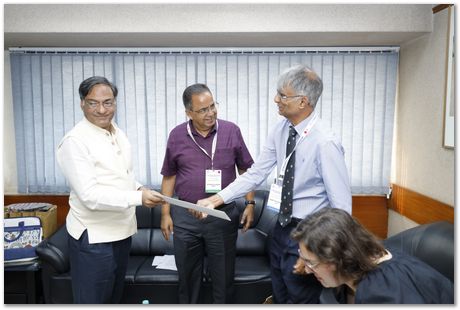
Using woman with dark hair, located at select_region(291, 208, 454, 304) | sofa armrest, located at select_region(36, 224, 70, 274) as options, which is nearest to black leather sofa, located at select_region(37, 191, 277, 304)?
sofa armrest, located at select_region(36, 224, 70, 274)

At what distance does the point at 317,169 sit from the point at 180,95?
219 cm

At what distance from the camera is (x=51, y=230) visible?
132 inches

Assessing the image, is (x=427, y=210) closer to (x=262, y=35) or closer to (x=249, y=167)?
(x=249, y=167)

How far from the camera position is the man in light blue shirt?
1740 mm

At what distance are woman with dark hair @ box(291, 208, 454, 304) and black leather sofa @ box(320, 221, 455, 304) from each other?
561mm

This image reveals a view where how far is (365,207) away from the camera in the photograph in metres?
3.73

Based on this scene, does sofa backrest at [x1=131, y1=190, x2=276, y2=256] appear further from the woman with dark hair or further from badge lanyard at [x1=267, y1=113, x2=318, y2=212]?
the woman with dark hair

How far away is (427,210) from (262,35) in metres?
1.86

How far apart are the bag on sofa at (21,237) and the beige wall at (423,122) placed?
3.09 m

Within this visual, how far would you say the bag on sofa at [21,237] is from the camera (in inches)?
116

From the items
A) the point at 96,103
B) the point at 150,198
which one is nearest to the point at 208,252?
the point at 150,198

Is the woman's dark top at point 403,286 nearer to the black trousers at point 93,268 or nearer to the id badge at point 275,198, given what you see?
the id badge at point 275,198

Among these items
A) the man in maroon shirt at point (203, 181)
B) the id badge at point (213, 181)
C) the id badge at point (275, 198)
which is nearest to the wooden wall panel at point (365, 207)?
the man in maroon shirt at point (203, 181)

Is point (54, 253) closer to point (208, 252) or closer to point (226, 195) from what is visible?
point (208, 252)
